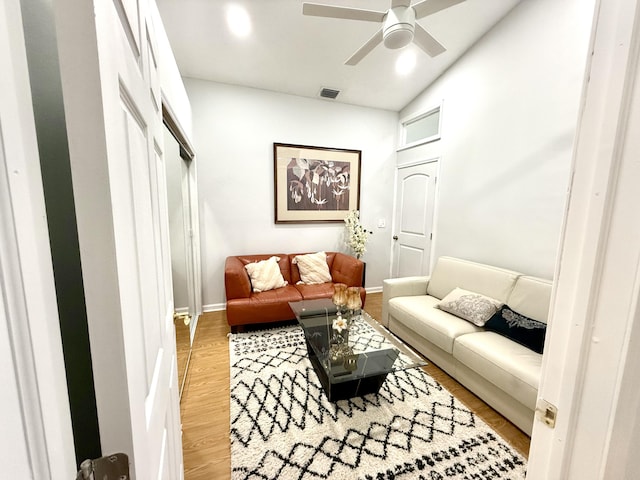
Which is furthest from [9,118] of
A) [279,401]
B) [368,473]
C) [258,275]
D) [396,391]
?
[258,275]

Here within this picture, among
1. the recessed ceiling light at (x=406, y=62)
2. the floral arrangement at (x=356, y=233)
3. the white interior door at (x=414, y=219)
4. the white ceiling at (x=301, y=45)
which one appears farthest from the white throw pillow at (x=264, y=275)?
the recessed ceiling light at (x=406, y=62)

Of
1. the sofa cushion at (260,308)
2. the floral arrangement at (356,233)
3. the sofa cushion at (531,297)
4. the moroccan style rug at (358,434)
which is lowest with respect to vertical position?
the moroccan style rug at (358,434)

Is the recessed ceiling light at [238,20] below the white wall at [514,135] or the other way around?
the other way around

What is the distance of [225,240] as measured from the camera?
3.43 m

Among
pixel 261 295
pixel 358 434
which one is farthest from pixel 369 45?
pixel 358 434

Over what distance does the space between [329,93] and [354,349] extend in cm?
306

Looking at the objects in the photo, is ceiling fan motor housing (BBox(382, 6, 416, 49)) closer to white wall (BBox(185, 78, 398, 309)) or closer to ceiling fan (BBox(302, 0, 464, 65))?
ceiling fan (BBox(302, 0, 464, 65))

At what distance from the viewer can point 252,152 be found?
3.41 m

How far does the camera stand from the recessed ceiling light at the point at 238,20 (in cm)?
222

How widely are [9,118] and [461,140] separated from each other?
3.48m

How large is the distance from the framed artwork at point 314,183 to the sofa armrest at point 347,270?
68 centimetres

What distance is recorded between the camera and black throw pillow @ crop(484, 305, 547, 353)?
183 centimetres

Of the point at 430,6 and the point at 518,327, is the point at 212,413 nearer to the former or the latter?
the point at 518,327

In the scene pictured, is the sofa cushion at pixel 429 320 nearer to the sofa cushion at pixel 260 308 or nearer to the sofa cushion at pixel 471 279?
the sofa cushion at pixel 471 279
